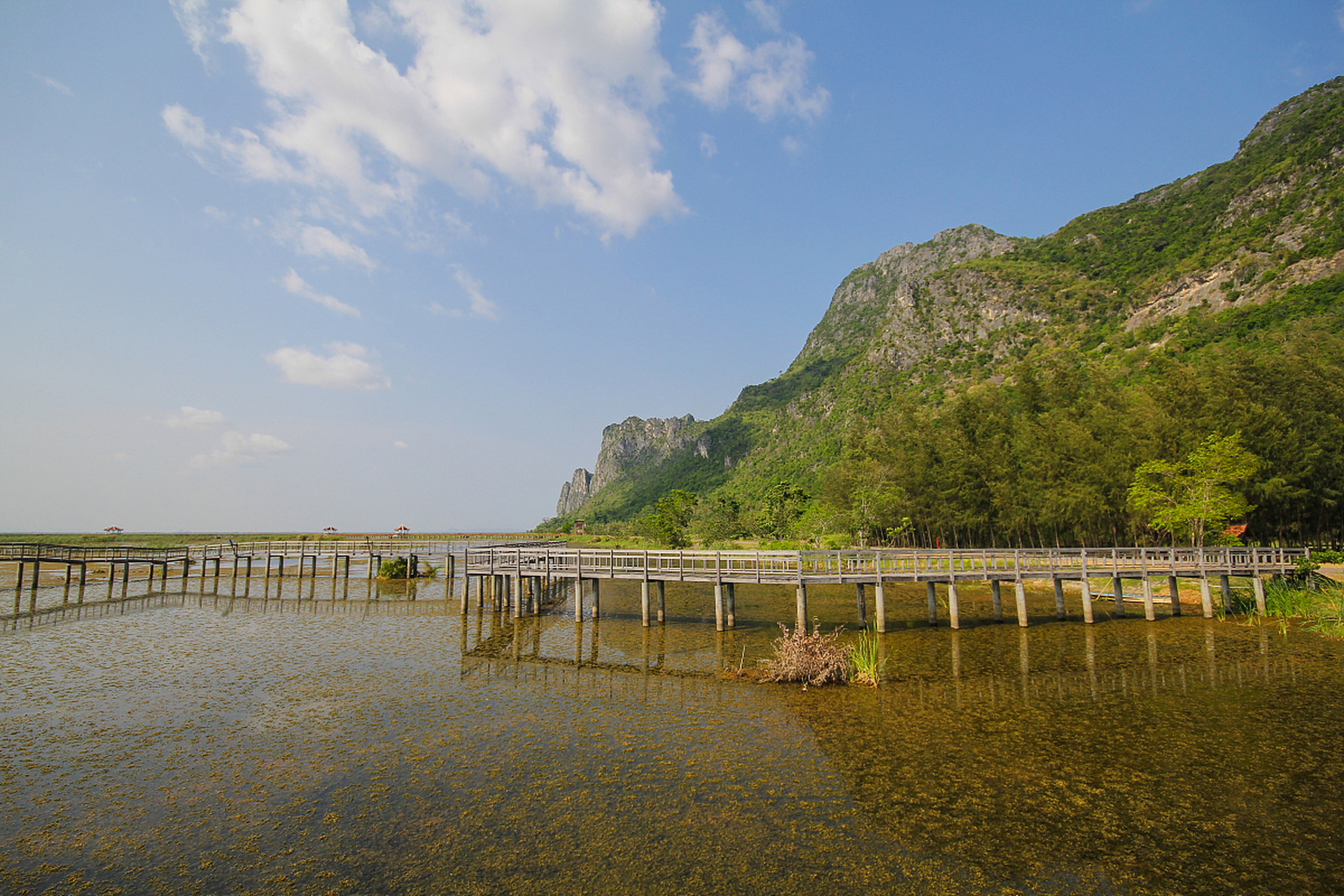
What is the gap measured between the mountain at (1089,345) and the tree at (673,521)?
16.0 meters

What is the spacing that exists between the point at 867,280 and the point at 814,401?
90.3 meters

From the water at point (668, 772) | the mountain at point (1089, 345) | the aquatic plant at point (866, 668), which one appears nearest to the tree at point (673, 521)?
the mountain at point (1089, 345)

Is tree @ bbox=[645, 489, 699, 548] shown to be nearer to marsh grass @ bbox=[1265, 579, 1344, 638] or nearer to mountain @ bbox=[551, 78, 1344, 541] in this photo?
mountain @ bbox=[551, 78, 1344, 541]

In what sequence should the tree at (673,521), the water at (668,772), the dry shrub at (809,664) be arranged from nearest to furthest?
the water at (668,772) → the dry shrub at (809,664) → the tree at (673,521)

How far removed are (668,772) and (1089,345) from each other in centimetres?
9134

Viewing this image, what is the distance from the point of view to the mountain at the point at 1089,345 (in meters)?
34.2

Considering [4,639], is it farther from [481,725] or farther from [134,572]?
[134,572]

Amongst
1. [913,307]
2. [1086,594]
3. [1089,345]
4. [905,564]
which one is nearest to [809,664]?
[905,564]

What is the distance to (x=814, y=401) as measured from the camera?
121 meters

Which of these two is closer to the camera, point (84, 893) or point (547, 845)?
point (84, 893)

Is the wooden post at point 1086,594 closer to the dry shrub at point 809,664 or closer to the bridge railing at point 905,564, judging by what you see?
the bridge railing at point 905,564

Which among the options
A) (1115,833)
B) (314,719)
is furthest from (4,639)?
(1115,833)

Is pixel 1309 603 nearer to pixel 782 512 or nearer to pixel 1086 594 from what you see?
pixel 1086 594

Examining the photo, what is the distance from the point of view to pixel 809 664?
14.8 meters
